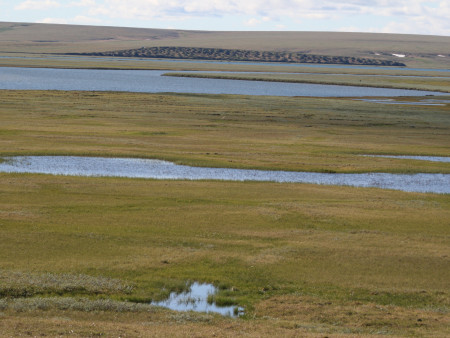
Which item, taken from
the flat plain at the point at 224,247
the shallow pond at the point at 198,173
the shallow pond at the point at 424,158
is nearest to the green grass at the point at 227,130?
the flat plain at the point at 224,247

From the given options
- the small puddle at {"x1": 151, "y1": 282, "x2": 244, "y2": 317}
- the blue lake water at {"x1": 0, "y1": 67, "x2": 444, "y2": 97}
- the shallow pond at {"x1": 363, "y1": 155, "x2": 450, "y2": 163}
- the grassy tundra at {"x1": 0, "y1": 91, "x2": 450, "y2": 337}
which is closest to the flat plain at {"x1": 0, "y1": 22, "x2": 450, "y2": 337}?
the grassy tundra at {"x1": 0, "y1": 91, "x2": 450, "y2": 337}

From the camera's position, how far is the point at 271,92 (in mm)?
112688

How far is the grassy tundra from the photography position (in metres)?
16.7

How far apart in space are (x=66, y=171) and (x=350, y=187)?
622 inches

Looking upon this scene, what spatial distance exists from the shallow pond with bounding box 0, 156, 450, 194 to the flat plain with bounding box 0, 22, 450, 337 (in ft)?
4.86

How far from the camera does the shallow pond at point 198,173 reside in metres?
37.6

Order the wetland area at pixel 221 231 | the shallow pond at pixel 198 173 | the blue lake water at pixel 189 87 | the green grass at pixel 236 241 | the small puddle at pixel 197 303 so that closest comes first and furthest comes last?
the wetland area at pixel 221 231 → the small puddle at pixel 197 303 → the green grass at pixel 236 241 → the shallow pond at pixel 198 173 → the blue lake water at pixel 189 87

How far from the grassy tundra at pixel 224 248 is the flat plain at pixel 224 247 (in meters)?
0.06

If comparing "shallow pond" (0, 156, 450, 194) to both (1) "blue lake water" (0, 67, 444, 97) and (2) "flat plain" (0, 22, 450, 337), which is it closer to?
(2) "flat plain" (0, 22, 450, 337)

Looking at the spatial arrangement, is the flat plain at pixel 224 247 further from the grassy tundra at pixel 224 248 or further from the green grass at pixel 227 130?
the green grass at pixel 227 130

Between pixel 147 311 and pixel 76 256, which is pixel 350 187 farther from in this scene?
pixel 147 311

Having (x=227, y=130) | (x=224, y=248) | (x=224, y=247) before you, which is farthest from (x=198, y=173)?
(x=227, y=130)

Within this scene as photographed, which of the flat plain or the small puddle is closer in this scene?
the flat plain

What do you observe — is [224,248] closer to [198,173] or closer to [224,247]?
[224,247]
